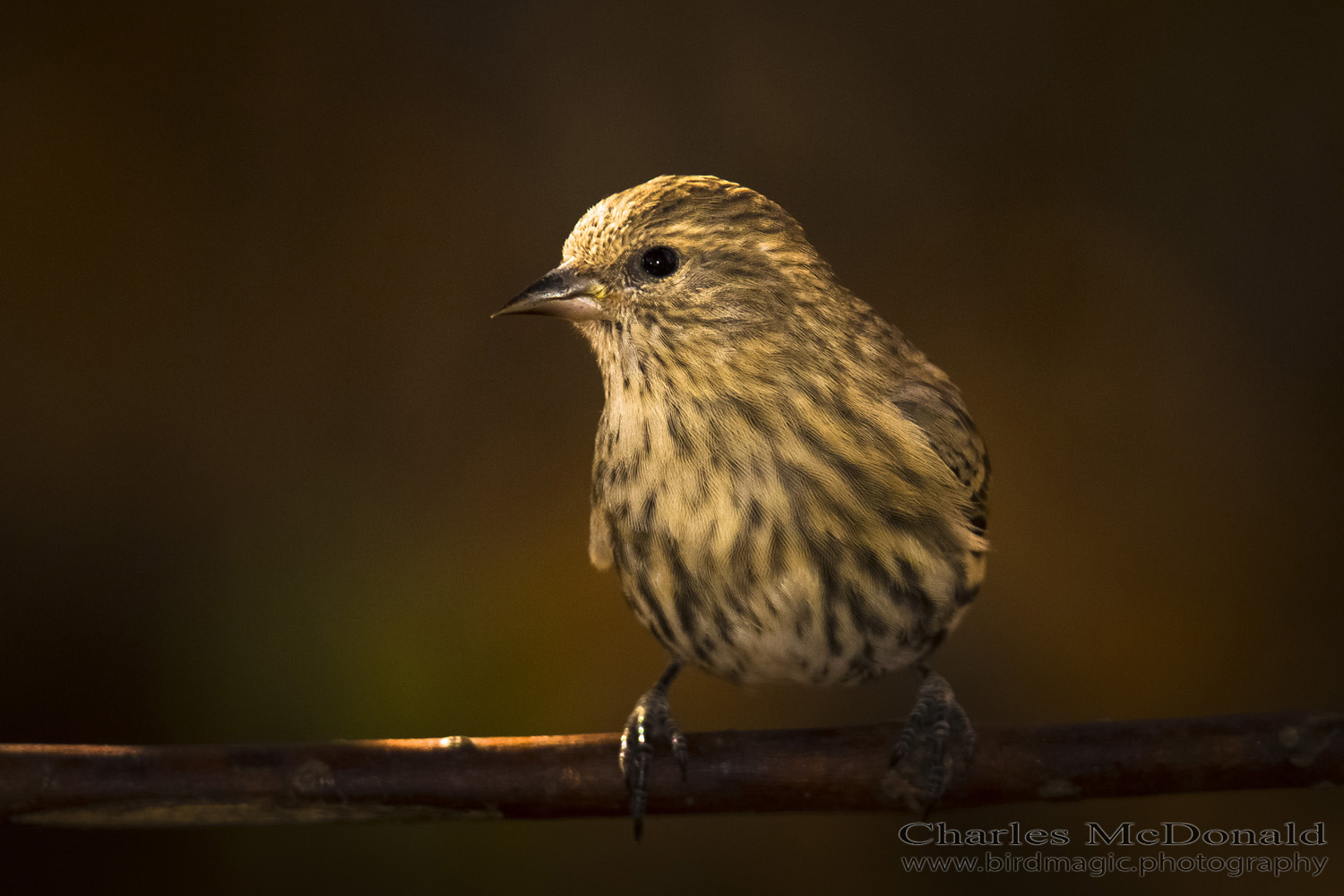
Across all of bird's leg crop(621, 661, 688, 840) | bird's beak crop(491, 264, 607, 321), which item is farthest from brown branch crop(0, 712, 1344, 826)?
bird's beak crop(491, 264, 607, 321)

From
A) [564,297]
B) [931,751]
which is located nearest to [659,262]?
[564,297]

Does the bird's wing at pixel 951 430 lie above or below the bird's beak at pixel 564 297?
below

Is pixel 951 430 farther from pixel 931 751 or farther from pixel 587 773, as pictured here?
pixel 587 773

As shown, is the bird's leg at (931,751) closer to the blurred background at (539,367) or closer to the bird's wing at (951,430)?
the bird's wing at (951,430)

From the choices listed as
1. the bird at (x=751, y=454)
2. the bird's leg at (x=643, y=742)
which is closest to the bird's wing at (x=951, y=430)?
the bird at (x=751, y=454)

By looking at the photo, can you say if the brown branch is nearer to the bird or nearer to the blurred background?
the bird

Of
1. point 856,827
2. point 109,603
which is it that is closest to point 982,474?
point 856,827

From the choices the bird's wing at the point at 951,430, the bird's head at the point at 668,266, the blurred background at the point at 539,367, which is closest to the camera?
the bird's head at the point at 668,266
